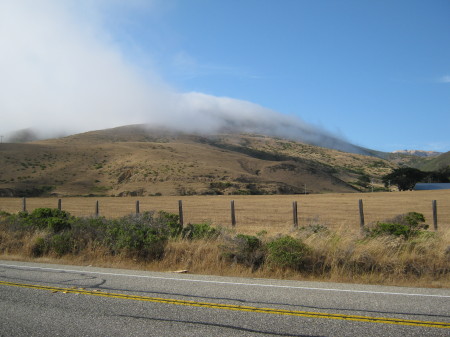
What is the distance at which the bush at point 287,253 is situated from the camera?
31.6 ft

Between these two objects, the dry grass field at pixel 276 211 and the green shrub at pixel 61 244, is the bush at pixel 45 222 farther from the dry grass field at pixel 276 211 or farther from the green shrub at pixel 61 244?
the dry grass field at pixel 276 211

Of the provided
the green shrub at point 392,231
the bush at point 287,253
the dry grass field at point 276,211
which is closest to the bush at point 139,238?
the bush at point 287,253

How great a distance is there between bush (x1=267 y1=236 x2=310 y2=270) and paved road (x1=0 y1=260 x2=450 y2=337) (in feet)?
3.32

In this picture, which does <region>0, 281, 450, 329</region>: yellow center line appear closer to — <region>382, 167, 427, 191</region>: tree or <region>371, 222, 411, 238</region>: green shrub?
<region>371, 222, 411, 238</region>: green shrub

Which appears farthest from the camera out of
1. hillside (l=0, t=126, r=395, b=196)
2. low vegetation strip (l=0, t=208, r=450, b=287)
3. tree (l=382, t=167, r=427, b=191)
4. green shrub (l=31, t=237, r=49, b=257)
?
tree (l=382, t=167, r=427, b=191)

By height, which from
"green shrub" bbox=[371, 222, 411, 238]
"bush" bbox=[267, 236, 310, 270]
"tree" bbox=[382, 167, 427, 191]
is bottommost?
"bush" bbox=[267, 236, 310, 270]

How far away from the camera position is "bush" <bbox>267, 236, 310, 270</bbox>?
9.63 meters

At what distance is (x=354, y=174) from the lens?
431 feet

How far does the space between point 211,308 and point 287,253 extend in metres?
3.78

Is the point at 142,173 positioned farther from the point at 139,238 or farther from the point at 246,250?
the point at 246,250

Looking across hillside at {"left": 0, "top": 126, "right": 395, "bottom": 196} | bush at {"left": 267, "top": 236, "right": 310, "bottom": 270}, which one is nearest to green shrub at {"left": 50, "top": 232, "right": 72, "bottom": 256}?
bush at {"left": 267, "top": 236, "right": 310, "bottom": 270}

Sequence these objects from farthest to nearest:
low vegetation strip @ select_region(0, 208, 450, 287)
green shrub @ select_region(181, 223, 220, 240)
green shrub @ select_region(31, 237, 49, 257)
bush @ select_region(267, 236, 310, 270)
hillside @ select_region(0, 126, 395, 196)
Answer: hillside @ select_region(0, 126, 395, 196) → green shrub @ select_region(31, 237, 49, 257) → green shrub @ select_region(181, 223, 220, 240) → bush @ select_region(267, 236, 310, 270) → low vegetation strip @ select_region(0, 208, 450, 287)

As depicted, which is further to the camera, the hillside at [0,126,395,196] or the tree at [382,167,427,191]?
the tree at [382,167,427,191]

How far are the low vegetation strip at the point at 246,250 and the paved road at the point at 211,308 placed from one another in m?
1.24
